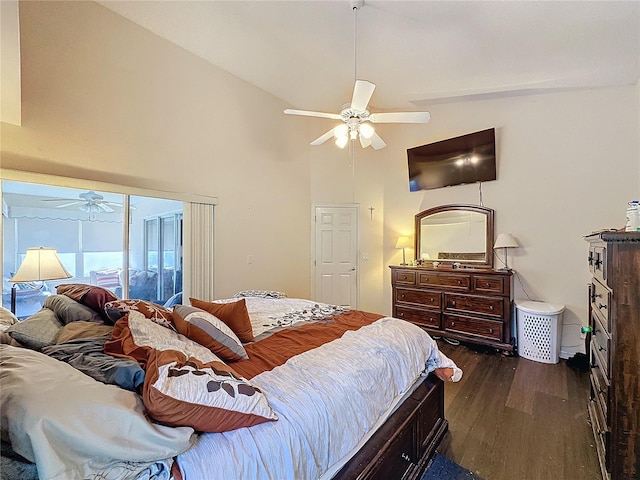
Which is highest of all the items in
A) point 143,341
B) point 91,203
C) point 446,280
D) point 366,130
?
point 366,130

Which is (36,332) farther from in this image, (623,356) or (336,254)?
(336,254)

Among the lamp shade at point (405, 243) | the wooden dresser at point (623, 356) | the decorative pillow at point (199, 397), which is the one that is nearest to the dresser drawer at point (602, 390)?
the wooden dresser at point (623, 356)

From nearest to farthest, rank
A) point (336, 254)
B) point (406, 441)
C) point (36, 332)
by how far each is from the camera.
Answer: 1. point (36, 332)
2. point (406, 441)
3. point (336, 254)

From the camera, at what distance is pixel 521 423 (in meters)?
2.25

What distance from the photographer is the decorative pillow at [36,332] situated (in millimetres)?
1222

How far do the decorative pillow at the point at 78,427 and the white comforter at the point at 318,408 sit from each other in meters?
0.11

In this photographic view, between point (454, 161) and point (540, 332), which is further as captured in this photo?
point (454, 161)

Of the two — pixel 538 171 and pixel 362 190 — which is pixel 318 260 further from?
pixel 538 171

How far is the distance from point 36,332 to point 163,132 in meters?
2.51

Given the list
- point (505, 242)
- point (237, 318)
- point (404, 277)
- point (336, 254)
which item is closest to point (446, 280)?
point (404, 277)

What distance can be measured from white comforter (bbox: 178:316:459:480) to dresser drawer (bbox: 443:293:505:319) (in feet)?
7.06

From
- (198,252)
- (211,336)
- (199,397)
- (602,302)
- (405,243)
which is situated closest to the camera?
(199,397)

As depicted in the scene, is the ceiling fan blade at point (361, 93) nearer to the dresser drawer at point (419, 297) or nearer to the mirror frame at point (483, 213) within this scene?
the mirror frame at point (483, 213)

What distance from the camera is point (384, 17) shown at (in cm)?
266
